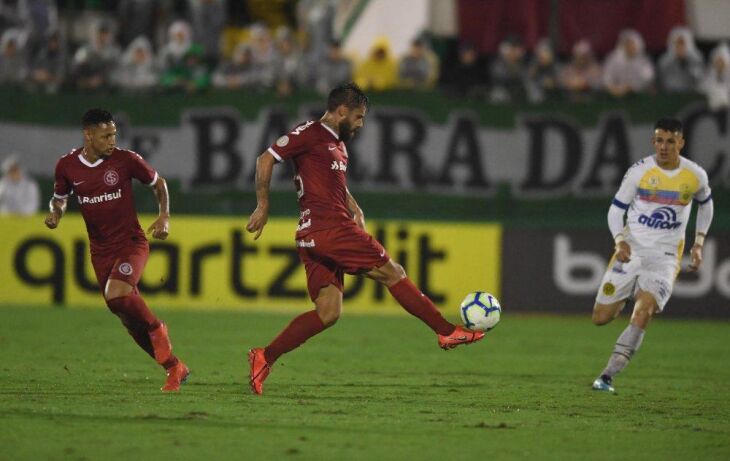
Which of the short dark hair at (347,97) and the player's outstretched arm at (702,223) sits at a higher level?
the short dark hair at (347,97)

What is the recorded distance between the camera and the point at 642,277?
1030 cm

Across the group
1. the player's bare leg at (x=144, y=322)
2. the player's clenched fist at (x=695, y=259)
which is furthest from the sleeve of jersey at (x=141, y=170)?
the player's clenched fist at (x=695, y=259)

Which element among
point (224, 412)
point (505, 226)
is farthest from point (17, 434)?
point (505, 226)

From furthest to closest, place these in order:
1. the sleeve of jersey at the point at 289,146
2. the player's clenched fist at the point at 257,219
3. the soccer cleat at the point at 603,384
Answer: the soccer cleat at the point at 603,384 < the sleeve of jersey at the point at 289,146 < the player's clenched fist at the point at 257,219

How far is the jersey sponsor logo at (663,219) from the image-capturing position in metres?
10.3

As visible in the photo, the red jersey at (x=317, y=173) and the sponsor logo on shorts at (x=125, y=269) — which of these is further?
the sponsor logo on shorts at (x=125, y=269)

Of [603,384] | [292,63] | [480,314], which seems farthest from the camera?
[292,63]

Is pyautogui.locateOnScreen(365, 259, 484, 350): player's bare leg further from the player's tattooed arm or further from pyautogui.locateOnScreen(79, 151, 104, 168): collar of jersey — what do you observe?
pyautogui.locateOnScreen(79, 151, 104, 168): collar of jersey

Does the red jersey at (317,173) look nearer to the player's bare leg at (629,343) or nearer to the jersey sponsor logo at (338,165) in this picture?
the jersey sponsor logo at (338,165)

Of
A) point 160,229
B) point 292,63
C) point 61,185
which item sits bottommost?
point 160,229

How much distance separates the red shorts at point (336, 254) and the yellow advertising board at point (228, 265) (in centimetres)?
805

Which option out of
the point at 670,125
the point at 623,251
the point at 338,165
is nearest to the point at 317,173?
the point at 338,165

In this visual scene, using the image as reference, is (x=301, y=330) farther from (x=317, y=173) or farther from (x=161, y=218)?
(x=161, y=218)

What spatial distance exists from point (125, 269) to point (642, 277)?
13.5 ft
